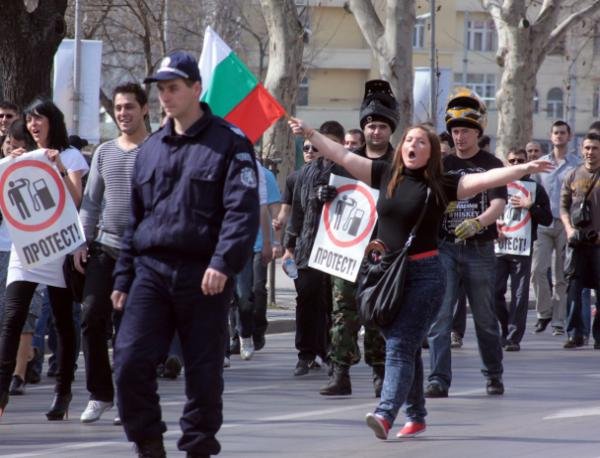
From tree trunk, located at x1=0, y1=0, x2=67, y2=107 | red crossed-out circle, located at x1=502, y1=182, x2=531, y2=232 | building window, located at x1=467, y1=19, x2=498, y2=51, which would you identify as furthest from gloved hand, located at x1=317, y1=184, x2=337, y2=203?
building window, located at x1=467, y1=19, x2=498, y2=51

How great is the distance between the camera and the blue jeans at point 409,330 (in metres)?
8.30

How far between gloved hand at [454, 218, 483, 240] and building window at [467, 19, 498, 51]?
64.8m

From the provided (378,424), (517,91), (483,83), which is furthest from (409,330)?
(483,83)

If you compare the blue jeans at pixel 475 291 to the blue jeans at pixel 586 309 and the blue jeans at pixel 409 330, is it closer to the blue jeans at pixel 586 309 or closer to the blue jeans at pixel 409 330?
the blue jeans at pixel 409 330

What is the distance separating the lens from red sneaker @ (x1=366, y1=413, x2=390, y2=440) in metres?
8.23

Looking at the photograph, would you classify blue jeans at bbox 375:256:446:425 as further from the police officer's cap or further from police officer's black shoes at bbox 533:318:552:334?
police officer's black shoes at bbox 533:318:552:334

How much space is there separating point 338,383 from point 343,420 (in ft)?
Result: 4.04

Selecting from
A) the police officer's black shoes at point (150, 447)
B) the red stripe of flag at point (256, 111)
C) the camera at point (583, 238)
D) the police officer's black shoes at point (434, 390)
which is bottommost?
the police officer's black shoes at point (434, 390)

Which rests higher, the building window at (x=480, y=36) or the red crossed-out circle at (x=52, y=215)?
the building window at (x=480, y=36)

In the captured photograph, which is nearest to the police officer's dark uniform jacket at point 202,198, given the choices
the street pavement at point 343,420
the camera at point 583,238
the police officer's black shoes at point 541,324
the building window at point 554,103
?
the street pavement at point 343,420

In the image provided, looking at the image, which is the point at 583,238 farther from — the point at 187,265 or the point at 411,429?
the point at 187,265

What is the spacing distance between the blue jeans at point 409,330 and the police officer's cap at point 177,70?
2034 millimetres

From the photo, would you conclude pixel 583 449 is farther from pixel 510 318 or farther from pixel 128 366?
pixel 510 318

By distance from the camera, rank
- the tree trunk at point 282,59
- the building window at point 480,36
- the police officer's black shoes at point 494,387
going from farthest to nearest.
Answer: the building window at point 480,36 < the tree trunk at point 282,59 < the police officer's black shoes at point 494,387
